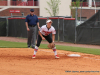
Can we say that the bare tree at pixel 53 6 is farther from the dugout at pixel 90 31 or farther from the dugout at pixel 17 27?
the dugout at pixel 90 31

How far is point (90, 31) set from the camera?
19172mm

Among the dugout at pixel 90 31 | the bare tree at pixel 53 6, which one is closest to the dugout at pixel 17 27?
the dugout at pixel 90 31

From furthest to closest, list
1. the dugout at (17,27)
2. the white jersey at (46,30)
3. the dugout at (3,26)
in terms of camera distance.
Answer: the dugout at (3,26) → the dugout at (17,27) → the white jersey at (46,30)

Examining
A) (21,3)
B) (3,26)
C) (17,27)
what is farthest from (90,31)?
(21,3)

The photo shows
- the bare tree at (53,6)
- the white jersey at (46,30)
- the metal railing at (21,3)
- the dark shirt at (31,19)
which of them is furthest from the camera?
the metal railing at (21,3)

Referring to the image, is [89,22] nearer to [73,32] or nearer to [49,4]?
[73,32]

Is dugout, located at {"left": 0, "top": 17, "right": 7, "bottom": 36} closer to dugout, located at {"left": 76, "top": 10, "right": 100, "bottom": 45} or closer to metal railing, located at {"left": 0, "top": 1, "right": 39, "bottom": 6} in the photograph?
dugout, located at {"left": 76, "top": 10, "right": 100, "bottom": 45}

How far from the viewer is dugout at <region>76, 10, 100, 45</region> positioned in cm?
1870

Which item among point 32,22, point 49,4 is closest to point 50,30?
point 32,22

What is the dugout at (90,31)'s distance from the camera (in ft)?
61.4

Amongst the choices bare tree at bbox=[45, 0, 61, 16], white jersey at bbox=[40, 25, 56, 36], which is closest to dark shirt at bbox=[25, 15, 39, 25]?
white jersey at bbox=[40, 25, 56, 36]

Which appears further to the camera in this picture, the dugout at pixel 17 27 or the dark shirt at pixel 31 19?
the dugout at pixel 17 27

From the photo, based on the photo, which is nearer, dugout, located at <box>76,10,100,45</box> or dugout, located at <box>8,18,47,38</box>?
dugout, located at <box>76,10,100,45</box>

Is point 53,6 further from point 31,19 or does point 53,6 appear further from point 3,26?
point 31,19
